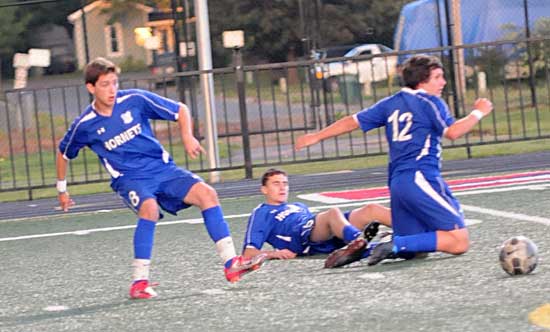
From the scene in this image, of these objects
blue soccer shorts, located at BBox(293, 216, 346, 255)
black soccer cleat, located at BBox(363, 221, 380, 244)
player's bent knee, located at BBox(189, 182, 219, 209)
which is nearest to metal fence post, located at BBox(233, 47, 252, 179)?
blue soccer shorts, located at BBox(293, 216, 346, 255)

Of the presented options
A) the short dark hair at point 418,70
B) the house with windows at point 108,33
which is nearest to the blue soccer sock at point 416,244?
the short dark hair at point 418,70

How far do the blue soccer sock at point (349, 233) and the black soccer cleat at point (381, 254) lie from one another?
461 millimetres

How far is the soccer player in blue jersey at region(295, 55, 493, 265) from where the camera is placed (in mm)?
7465

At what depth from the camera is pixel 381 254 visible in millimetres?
7418

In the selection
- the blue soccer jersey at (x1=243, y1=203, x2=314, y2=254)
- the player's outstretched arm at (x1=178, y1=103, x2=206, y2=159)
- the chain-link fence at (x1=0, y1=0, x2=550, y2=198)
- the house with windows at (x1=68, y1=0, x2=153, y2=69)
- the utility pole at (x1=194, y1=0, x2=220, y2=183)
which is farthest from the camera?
the house with windows at (x1=68, y1=0, x2=153, y2=69)

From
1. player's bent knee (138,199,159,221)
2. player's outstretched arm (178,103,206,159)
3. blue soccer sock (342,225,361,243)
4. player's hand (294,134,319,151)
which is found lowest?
blue soccer sock (342,225,361,243)

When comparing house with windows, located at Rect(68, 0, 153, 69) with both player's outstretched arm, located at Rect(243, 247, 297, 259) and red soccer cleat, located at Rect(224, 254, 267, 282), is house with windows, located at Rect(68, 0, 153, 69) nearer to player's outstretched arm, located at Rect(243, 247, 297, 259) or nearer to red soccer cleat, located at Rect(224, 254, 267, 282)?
player's outstretched arm, located at Rect(243, 247, 297, 259)

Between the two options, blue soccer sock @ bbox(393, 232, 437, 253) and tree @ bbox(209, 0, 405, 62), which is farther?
tree @ bbox(209, 0, 405, 62)

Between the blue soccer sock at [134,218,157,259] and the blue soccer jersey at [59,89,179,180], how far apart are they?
28 cm

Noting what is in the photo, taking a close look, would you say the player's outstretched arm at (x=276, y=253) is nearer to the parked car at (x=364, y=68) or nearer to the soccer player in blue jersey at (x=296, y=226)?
the soccer player in blue jersey at (x=296, y=226)

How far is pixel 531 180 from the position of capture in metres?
11.4

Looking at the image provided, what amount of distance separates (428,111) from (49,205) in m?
6.55

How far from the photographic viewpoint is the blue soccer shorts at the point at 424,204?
297 inches

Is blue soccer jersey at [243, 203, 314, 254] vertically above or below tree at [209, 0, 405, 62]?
below
